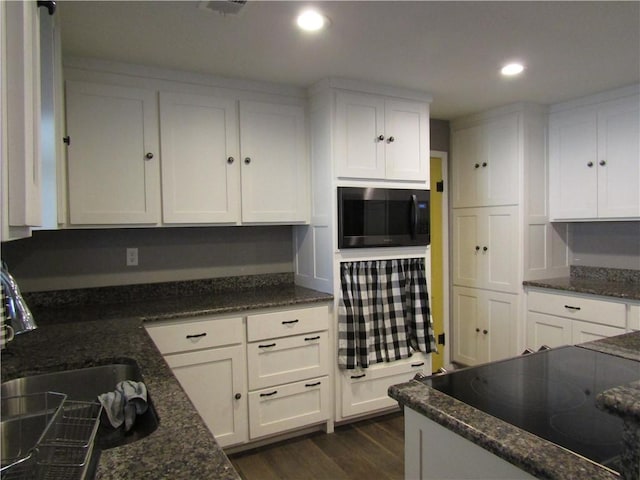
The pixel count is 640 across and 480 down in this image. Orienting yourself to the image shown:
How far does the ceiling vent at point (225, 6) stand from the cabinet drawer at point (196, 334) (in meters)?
1.56

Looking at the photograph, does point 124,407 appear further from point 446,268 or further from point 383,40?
point 446,268

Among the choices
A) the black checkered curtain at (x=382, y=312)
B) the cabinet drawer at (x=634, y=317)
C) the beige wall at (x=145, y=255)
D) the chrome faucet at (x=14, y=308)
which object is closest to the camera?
the chrome faucet at (x=14, y=308)

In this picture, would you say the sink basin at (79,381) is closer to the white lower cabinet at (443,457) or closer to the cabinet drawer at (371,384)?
the white lower cabinet at (443,457)

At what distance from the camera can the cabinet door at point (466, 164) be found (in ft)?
12.2

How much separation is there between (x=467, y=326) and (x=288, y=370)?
6.28ft

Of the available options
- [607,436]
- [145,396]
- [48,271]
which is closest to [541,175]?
[607,436]

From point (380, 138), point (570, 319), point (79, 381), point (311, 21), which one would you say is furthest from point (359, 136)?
point (79, 381)

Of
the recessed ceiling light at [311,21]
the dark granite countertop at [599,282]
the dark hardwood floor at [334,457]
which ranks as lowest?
the dark hardwood floor at [334,457]

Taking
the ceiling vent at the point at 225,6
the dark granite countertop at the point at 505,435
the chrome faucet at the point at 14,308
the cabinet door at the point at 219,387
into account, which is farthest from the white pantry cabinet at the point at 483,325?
the chrome faucet at the point at 14,308

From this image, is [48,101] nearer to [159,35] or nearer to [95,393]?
[159,35]

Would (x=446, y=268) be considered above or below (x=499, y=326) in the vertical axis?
above

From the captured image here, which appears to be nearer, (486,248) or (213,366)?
(213,366)

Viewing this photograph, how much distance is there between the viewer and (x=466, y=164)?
382cm

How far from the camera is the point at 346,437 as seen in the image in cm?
277
